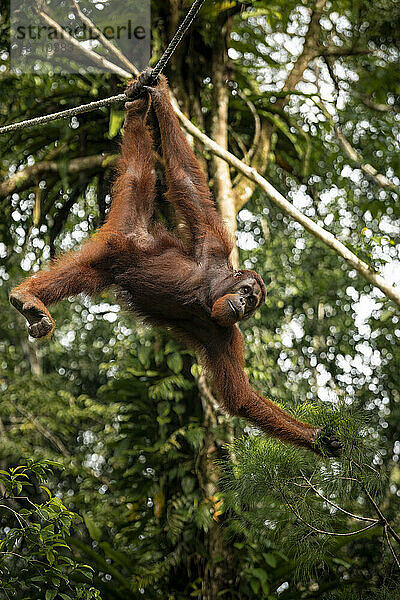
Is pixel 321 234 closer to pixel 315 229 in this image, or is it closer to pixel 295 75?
pixel 315 229

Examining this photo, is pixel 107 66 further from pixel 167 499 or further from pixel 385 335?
pixel 385 335

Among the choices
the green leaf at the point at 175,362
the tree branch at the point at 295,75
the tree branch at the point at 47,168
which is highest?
the tree branch at the point at 295,75

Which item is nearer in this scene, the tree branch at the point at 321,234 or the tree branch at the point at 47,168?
the tree branch at the point at 321,234

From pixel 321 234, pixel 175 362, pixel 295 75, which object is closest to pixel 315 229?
pixel 321 234

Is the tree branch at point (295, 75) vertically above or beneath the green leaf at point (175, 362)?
above

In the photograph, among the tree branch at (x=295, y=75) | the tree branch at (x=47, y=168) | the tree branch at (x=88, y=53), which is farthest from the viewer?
the tree branch at (x=295, y=75)

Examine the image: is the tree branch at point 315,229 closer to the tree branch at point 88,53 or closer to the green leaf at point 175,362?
the tree branch at point 88,53

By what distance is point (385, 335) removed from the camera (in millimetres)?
A: 5840

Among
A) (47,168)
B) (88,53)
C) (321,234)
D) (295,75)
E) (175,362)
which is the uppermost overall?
(88,53)

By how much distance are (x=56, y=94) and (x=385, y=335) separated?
11.0 ft

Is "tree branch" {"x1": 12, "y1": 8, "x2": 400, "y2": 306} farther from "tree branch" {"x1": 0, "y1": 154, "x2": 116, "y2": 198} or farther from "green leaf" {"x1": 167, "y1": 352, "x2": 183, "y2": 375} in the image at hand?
"green leaf" {"x1": 167, "y1": 352, "x2": 183, "y2": 375}

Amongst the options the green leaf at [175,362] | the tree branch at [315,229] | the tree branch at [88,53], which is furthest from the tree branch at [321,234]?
the green leaf at [175,362]

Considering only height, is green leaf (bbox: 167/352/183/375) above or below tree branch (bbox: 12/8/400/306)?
below

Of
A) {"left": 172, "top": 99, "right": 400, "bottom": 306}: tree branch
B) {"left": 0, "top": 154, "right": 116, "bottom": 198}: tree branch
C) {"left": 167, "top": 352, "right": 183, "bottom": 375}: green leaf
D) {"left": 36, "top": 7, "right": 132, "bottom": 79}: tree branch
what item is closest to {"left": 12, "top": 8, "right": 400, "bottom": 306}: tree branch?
{"left": 172, "top": 99, "right": 400, "bottom": 306}: tree branch
